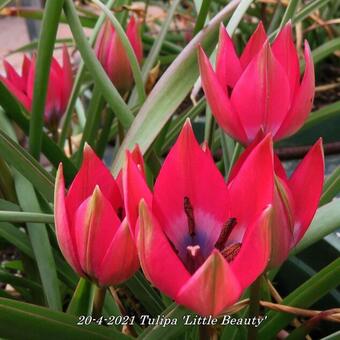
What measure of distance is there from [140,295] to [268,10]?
2.97ft

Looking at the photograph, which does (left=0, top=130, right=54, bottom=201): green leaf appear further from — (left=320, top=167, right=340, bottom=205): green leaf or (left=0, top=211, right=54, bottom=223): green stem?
(left=320, top=167, right=340, bottom=205): green leaf

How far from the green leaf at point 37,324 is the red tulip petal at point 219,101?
13cm

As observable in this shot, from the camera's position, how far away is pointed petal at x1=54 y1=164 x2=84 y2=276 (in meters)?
0.28

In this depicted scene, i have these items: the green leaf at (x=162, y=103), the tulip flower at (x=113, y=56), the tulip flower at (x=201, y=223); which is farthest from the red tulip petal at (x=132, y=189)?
the tulip flower at (x=113, y=56)

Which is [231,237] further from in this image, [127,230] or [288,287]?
[288,287]

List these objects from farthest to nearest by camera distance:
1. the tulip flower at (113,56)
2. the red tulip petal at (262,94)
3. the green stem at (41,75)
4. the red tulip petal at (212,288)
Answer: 1. the tulip flower at (113,56)
2. the green stem at (41,75)
3. the red tulip petal at (262,94)
4. the red tulip petal at (212,288)

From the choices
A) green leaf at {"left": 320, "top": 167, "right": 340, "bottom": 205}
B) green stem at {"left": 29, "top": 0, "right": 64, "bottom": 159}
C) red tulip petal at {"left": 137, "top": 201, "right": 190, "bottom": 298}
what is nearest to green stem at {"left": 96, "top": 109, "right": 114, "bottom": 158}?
green stem at {"left": 29, "top": 0, "right": 64, "bottom": 159}

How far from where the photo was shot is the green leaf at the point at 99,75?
42 centimetres

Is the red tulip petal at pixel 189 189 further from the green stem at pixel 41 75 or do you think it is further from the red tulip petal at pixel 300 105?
the green stem at pixel 41 75

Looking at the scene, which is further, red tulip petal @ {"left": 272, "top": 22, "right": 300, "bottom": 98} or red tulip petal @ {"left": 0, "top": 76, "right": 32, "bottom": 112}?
red tulip petal @ {"left": 0, "top": 76, "right": 32, "bottom": 112}

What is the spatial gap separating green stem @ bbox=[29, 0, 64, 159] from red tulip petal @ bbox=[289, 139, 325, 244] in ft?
0.72

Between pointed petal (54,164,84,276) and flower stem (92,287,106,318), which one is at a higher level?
pointed petal (54,164,84,276)

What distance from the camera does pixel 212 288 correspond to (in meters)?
0.23

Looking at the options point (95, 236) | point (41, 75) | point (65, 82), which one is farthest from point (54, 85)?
point (95, 236)
